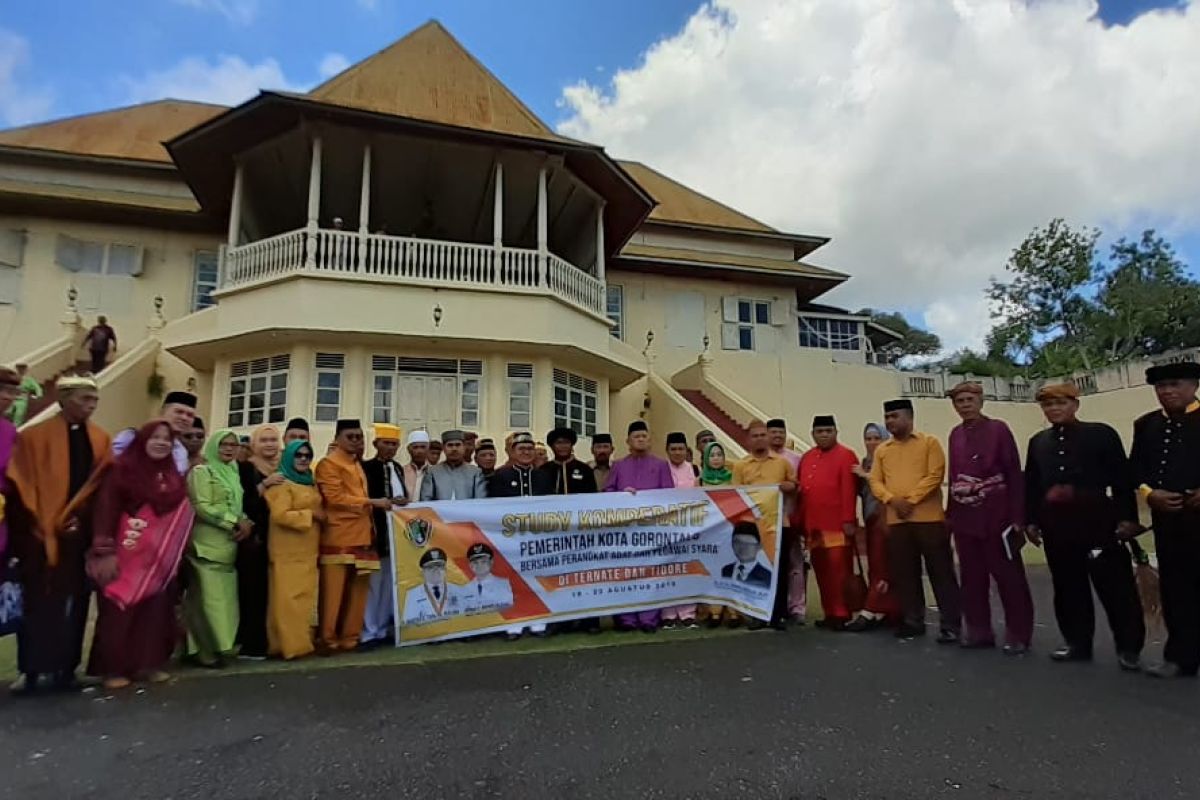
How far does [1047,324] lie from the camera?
3158 centimetres

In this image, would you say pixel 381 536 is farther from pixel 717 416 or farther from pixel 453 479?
pixel 717 416

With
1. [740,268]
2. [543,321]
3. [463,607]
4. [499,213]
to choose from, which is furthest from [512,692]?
[740,268]

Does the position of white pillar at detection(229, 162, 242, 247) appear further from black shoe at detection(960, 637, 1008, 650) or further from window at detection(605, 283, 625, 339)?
black shoe at detection(960, 637, 1008, 650)

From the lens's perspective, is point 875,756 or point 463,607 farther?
point 463,607

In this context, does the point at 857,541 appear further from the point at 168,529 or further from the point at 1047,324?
the point at 1047,324

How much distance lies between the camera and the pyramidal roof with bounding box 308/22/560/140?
12102 millimetres

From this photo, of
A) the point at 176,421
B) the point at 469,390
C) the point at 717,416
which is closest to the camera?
the point at 176,421

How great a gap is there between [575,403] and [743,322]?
7.00 meters

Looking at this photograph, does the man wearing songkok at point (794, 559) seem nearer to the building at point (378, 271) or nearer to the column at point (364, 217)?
the building at point (378, 271)

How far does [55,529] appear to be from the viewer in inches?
164

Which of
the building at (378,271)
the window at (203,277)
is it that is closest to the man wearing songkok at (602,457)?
the building at (378,271)

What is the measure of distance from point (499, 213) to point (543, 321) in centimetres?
206

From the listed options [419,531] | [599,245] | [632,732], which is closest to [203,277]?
[599,245]

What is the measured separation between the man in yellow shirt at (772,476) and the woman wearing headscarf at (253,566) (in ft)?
12.8
